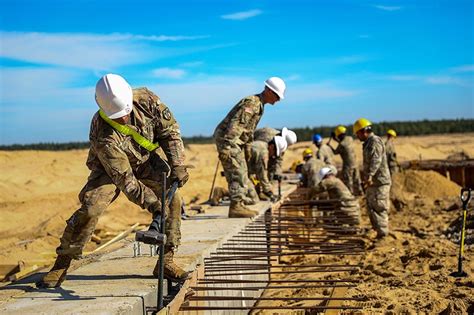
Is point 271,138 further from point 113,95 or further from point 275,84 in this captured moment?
point 113,95

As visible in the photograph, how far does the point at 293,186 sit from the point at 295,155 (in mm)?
17657

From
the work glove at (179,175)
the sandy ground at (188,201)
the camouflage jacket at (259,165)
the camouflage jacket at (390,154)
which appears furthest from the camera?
the camouflage jacket at (390,154)

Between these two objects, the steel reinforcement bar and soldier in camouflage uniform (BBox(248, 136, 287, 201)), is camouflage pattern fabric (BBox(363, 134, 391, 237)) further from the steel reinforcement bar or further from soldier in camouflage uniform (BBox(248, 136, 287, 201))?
soldier in camouflage uniform (BBox(248, 136, 287, 201))

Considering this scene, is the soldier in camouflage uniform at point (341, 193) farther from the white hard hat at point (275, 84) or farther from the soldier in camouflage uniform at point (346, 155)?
the soldier in camouflage uniform at point (346, 155)

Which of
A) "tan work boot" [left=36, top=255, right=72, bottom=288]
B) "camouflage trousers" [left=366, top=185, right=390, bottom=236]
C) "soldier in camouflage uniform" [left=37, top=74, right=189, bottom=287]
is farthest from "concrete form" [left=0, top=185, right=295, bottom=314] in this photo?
"camouflage trousers" [left=366, top=185, right=390, bottom=236]

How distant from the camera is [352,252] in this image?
556 centimetres

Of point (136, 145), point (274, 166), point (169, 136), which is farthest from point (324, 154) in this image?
point (136, 145)

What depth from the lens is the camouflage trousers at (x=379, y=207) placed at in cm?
943

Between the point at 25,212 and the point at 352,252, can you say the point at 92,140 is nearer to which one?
the point at 352,252

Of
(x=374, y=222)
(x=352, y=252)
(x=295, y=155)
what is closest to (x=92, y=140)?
(x=352, y=252)

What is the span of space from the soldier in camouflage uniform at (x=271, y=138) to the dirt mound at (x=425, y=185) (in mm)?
4948

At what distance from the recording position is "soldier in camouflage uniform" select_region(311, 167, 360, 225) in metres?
10.0

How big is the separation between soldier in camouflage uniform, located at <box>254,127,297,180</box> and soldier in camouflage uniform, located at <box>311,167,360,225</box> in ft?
3.77

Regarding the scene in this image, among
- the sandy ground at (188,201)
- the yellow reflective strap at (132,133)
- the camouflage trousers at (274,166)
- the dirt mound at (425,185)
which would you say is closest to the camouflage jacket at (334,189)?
the sandy ground at (188,201)
